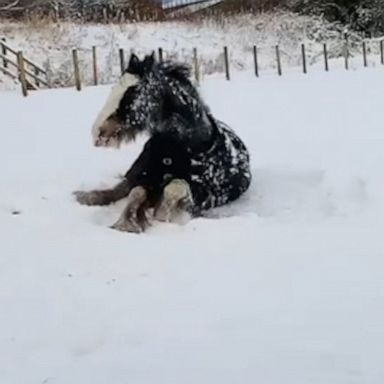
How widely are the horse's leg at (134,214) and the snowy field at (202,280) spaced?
0.12m

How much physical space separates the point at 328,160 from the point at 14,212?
2261 mm

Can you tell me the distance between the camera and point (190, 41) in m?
23.7

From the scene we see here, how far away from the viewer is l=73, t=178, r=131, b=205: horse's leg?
463 centimetres

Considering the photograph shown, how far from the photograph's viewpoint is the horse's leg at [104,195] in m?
4.63

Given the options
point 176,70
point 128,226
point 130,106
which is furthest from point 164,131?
point 128,226

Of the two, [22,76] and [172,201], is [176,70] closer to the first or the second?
[172,201]

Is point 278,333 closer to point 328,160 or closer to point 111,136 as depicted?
point 111,136

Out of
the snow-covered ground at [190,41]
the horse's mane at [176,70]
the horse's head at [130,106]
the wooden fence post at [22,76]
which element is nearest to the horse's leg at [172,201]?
the horse's head at [130,106]

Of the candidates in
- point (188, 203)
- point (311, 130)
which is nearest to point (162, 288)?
point (188, 203)

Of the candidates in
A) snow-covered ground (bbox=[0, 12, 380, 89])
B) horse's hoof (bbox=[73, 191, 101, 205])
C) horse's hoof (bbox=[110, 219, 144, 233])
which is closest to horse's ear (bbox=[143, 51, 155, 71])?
horse's hoof (bbox=[73, 191, 101, 205])

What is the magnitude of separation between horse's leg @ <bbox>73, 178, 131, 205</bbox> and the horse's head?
0.29 metres

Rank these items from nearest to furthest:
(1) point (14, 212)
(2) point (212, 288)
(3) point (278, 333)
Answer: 1. (3) point (278, 333)
2. (2) point (212, 288)
3. (1) point (14, 212)

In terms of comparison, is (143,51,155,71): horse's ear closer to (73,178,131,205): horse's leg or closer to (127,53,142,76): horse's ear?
(127,53,142,76): horse's ear

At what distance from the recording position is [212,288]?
315cm
